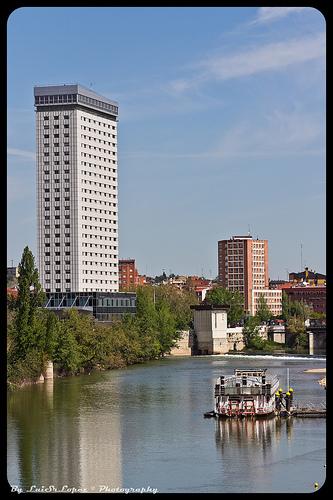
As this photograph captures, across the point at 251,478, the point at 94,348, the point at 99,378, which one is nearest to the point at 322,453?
the point at 251,478

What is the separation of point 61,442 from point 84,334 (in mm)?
14348

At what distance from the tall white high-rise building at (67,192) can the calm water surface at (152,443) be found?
809 inches

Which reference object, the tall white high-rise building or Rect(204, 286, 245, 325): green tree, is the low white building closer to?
the tall white high-rise building

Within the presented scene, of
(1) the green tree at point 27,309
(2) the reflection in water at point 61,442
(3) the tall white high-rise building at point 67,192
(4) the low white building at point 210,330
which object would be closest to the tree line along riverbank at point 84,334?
(1) the green tree at point 27,309

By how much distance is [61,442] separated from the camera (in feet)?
47.5

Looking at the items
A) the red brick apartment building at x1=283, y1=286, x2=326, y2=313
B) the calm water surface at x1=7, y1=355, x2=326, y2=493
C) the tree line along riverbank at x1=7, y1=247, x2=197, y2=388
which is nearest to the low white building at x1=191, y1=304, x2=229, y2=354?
the tree line along riverbank at x1=7, y1=247, x2=197, y2=388

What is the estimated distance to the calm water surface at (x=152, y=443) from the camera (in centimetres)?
1166

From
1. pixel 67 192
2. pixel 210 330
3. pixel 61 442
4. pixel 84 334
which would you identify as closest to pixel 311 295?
pixel 210 330

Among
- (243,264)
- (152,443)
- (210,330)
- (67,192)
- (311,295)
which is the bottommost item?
(152,443)

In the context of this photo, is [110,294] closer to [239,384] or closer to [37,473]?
[239,384]

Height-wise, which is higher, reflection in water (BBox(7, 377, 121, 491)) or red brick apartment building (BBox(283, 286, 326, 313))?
red brick apartment building (BBox(283, 286, 326, 313))

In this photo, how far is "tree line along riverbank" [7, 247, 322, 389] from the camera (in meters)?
23.5

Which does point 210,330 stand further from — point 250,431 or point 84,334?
point 250,431

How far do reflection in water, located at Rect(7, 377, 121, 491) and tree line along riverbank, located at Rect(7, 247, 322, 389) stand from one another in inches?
93.0
